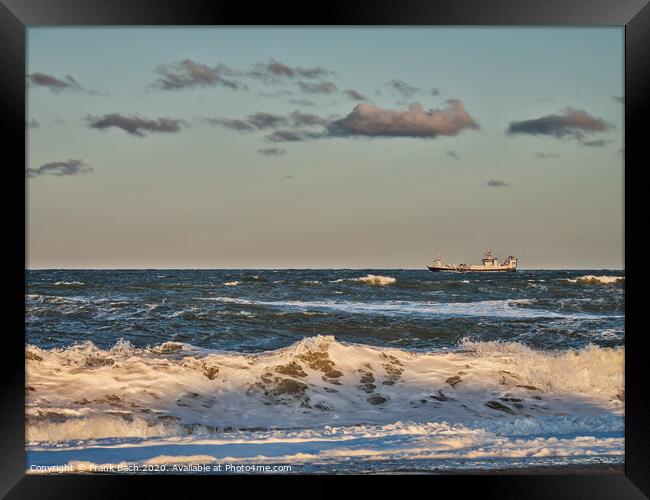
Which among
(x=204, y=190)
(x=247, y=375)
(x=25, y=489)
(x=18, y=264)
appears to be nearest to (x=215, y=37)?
(x=204, y=190)

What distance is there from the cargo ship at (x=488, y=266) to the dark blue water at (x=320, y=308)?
0.59 ft

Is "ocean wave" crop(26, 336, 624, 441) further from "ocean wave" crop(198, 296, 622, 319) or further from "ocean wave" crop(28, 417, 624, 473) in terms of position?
"ocean wave" crop(198, 296, 622, 319)

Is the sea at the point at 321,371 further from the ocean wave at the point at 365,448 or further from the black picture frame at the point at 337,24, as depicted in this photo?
the black picture frame at the point at 337,24

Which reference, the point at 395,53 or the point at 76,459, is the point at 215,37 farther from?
the point at 76,459

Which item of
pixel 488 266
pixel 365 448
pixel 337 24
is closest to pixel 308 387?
pixel 365 448

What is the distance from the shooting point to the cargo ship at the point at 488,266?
20.1 feet

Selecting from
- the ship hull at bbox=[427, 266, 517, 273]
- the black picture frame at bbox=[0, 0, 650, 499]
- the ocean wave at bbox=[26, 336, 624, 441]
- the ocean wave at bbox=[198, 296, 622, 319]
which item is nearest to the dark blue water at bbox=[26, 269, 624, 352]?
the ocean wave at bbox=[198, 296, 622, 319]

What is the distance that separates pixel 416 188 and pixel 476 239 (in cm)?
84

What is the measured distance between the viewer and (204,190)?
19.1 ft

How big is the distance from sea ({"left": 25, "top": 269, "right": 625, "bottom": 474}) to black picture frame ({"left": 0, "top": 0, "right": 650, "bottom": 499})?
2.02 feet

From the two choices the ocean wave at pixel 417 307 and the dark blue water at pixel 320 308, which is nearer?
the dark blue water at pixel 320 308

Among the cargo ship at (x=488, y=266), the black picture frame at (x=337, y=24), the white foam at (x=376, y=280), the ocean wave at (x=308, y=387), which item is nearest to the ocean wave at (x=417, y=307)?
the white foam at (x=376, y=280)

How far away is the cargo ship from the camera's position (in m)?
6.12

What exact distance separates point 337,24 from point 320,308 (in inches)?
191
